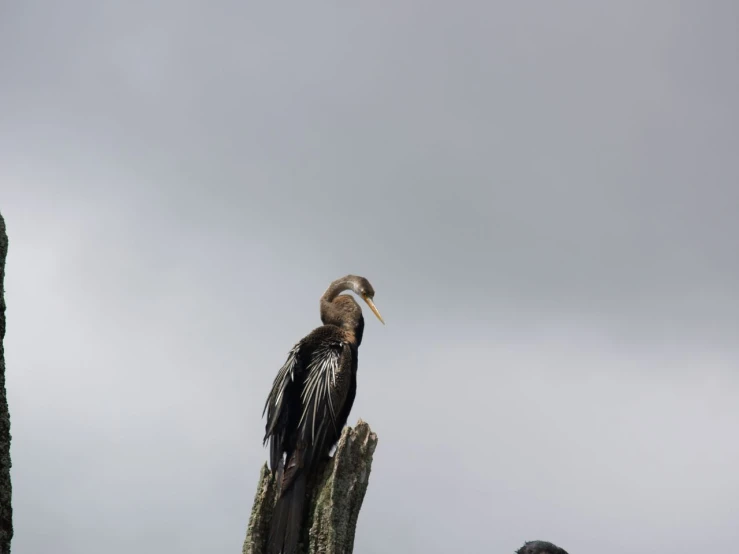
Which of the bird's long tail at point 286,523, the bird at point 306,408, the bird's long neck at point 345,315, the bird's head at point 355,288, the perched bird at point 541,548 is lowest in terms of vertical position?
the perched bird at point 541,548

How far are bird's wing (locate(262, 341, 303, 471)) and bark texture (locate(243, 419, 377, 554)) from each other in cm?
111

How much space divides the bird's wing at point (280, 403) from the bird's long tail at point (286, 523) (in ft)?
3.03

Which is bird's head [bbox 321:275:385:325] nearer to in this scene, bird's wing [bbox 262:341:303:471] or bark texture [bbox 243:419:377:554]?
bird's wing [bbox 262:341:303:471]

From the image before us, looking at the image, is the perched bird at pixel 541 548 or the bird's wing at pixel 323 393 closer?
the perched bird at pixel 541 548

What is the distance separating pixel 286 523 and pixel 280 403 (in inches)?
87.7

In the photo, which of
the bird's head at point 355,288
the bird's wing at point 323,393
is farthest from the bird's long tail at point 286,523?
the bird's head at point 355,288

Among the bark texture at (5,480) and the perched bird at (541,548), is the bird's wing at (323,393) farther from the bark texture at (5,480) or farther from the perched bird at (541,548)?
the bark texture at (5,480)

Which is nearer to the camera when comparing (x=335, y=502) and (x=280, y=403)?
(x=335, y=502)

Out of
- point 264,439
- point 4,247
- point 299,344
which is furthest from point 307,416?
point 4,247

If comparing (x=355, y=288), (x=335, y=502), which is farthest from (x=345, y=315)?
(x=335, y=502)

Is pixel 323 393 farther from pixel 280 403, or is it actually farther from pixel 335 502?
pixel 335 502

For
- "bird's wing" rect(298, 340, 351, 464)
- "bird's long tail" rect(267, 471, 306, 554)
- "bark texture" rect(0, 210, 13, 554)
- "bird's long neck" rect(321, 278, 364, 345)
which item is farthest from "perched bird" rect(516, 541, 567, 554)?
"bird's long neck" rect(321, 278, 364, 345)

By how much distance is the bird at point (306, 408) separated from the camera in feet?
28.2

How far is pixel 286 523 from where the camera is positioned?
844 cm
